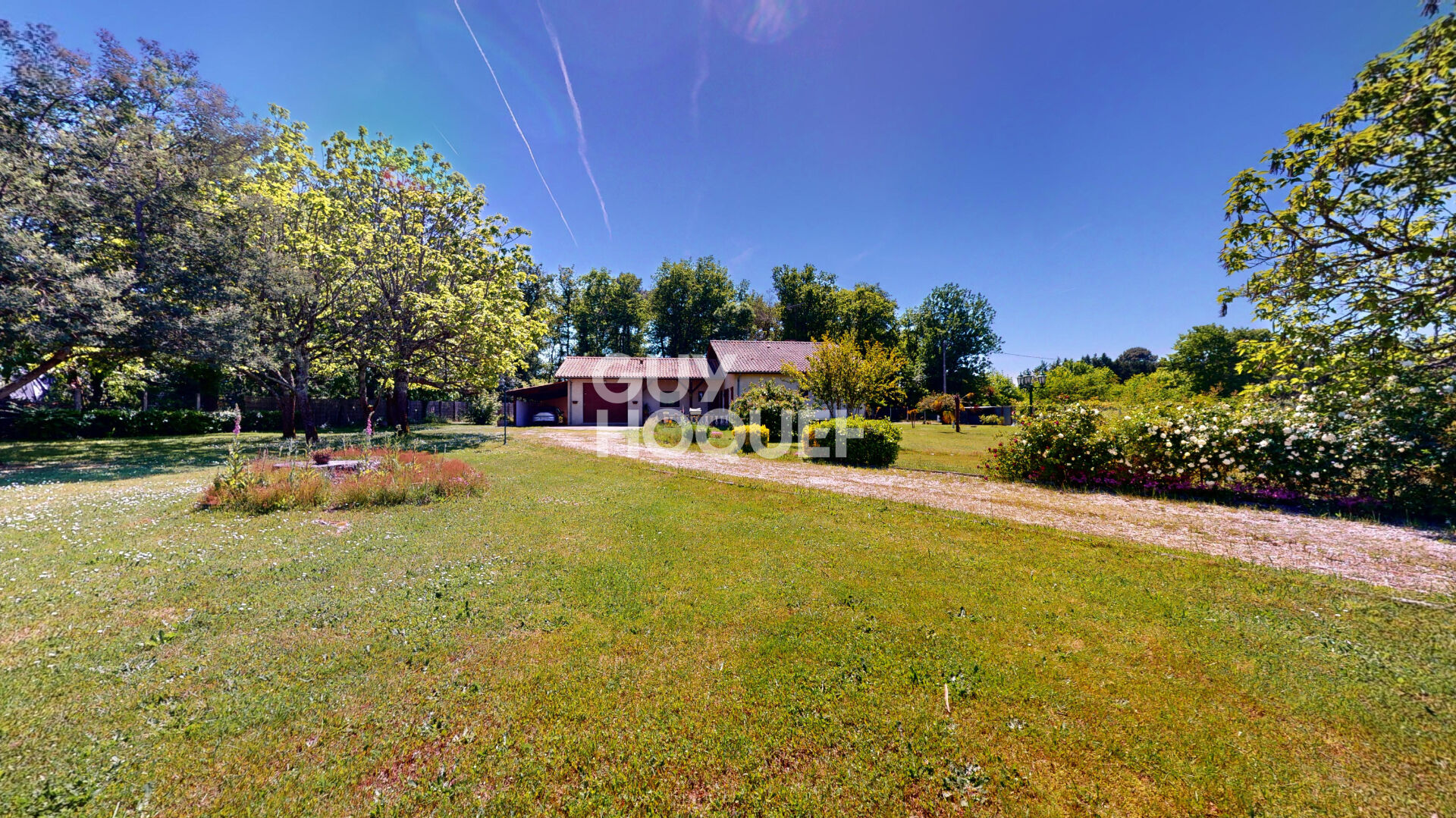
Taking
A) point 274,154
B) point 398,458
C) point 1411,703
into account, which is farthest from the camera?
point 274,154

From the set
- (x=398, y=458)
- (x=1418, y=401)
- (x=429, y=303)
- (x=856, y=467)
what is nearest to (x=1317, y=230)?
(x=1418, y=401)

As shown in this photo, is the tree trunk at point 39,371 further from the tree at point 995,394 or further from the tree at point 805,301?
the tree at point 995,394

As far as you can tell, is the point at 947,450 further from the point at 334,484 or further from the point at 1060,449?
the point at 334,484

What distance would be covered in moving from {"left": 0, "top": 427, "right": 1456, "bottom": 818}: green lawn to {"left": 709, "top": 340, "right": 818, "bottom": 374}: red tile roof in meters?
27.0

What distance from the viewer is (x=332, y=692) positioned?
2.92 metres

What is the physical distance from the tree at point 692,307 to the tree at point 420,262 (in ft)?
93.3

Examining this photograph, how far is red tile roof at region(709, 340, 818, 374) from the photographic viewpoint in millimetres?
32312

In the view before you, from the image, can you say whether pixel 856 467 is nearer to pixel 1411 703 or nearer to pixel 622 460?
pixel 622 460

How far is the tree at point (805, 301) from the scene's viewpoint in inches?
1870

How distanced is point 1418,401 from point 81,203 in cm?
2552

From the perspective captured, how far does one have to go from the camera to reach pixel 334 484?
7.93 meters

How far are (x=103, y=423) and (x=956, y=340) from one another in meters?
58.5

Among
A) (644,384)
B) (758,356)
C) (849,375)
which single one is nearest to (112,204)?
(849,375)

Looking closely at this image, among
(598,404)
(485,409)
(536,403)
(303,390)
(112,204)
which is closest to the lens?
(112,204)
